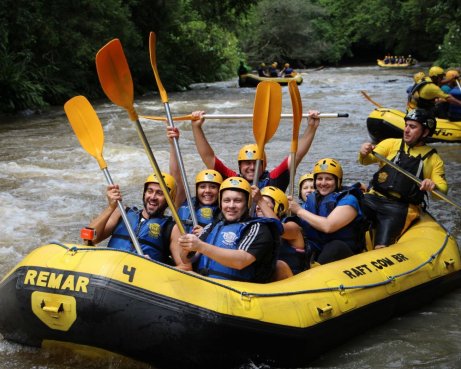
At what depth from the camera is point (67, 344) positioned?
327 cm

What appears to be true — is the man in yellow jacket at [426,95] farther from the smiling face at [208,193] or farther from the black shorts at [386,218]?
the smiling face at [208,193]

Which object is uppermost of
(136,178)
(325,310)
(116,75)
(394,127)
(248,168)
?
(116,75)

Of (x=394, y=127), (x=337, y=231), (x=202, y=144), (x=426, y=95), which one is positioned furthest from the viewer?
(x=394, y=127)

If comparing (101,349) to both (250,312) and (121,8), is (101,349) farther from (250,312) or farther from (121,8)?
(121,8)

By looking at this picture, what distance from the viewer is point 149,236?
12.8 feet

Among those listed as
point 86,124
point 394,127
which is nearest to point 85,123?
point 86,124

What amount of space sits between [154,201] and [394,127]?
6.20 m

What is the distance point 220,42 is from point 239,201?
68.2 feet

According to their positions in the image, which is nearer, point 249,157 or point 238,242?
point 238,242

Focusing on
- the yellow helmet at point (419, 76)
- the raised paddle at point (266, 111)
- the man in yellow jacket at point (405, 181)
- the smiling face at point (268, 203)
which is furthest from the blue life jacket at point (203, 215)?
the yellow helmet at point (419, 76)

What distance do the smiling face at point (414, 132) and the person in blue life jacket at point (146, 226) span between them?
1.99 metres

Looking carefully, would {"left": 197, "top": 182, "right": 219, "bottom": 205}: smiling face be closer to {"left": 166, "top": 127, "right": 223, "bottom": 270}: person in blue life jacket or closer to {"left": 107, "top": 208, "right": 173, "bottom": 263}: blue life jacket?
{"left": 166, "top": 127, "right": 223, "bottom": 270}: person in blue life jacket

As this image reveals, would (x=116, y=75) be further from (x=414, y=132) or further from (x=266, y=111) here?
(x=414, y=132)

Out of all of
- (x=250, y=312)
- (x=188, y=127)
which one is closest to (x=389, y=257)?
(x=250, y=312)
